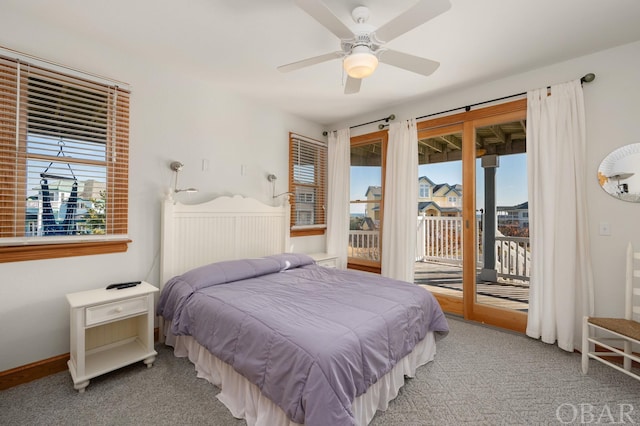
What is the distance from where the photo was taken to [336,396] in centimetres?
129

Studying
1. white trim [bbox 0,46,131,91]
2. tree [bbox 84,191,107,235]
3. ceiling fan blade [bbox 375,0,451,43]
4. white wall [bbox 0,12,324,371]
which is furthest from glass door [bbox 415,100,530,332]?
tree [bbox 84,191,107,235]

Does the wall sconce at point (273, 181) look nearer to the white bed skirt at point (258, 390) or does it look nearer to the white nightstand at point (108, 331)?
the white nightstand at point (108, 331)

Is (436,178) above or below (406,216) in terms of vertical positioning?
above

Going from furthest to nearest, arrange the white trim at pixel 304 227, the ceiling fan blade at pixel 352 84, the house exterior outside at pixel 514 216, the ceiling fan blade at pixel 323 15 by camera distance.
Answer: the white trim at pixel 304 227 < the house exterior outside at pixel 514 216 < the ceiling fan blade at pixel 352 84 < the ceiling fan blade at pixel 323 15

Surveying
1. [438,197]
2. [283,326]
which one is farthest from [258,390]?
[438,197]

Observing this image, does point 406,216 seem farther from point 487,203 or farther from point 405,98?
point 405,98

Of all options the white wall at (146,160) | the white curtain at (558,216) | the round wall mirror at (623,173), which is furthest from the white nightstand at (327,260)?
the round wall mirror at (623,173)

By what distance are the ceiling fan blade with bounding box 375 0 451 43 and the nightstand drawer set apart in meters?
2.57

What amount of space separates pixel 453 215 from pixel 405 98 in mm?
1820

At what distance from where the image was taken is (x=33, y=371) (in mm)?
2037

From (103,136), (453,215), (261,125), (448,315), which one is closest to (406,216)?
(453,215)

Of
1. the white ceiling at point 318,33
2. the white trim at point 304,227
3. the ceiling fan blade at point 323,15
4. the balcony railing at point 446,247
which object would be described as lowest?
the balcony railing at point 446,247

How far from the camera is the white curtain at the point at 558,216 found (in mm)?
2473

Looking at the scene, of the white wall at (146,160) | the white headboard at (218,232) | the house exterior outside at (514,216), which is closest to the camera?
the white wall at (146,160)
